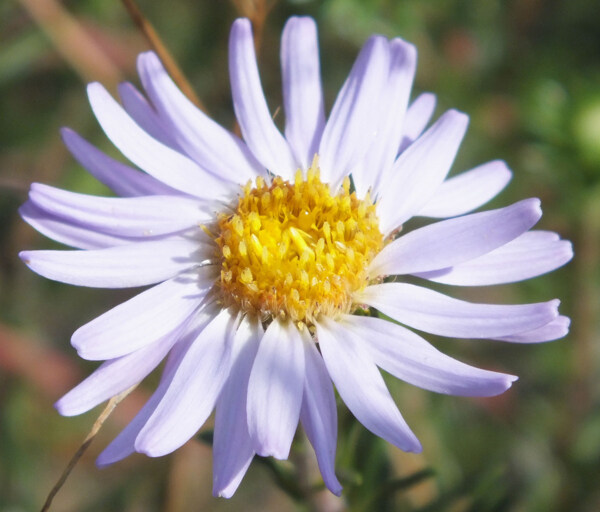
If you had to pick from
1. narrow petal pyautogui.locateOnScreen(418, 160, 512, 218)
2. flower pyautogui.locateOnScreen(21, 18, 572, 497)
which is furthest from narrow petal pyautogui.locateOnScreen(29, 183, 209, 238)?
narrow petal pyautogui.locateOnScreen(418, 160, 512, 218)

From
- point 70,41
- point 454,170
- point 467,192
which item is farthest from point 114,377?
point 454,170

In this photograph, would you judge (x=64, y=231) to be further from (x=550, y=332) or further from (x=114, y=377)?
(x=550, y=332)

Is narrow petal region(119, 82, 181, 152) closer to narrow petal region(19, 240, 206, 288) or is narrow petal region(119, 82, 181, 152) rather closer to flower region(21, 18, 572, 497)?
flower region(21, 18, 572, 497)

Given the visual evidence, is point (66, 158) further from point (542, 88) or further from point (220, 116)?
point (542, 88)

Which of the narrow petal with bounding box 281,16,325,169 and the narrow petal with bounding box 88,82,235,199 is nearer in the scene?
the narrow petal with bounding box 88,82,235,199

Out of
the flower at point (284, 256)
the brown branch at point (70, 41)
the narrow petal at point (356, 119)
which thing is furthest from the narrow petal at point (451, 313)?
the brown branch at point (70, 41)

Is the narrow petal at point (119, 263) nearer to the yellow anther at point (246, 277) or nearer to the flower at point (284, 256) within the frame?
the flower at point (284, 256)
